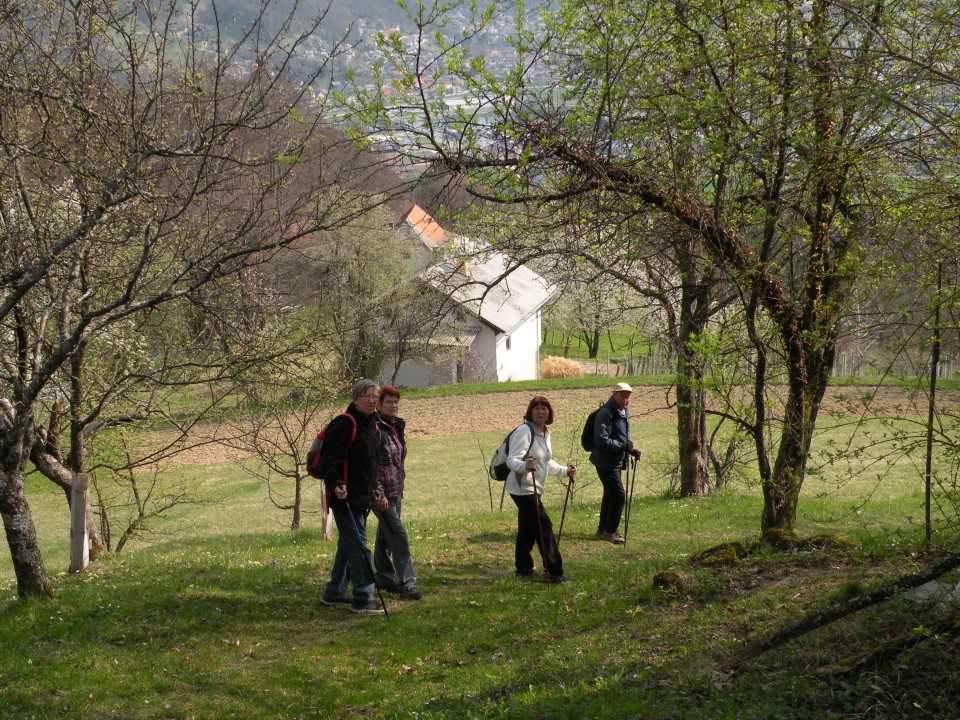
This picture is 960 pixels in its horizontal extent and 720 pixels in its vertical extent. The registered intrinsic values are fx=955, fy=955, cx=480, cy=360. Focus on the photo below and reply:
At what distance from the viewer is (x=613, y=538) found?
484 inches

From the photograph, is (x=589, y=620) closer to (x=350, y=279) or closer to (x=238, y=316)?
(x=238, y=316)

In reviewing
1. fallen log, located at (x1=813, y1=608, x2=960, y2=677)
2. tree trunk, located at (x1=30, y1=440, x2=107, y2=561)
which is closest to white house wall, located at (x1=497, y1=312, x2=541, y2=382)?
tree trunk, located at (x1=30, y1=440, x2=107, y2=561)

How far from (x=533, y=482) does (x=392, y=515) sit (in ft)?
4.60

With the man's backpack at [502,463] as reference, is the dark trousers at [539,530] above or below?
below

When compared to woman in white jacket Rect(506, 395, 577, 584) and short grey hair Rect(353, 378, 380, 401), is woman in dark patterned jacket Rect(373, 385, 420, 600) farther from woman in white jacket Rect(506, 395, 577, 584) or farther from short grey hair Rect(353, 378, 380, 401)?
woman in white jacket Rect(506, 395, 577, 584)

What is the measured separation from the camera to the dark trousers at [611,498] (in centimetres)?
1191

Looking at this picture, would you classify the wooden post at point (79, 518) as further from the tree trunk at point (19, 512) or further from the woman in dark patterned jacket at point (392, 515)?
the woman in dark patterned jacket at point (392, 515)

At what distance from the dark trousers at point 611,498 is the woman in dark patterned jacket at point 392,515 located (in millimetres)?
3329

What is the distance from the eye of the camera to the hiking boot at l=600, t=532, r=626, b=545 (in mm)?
12242

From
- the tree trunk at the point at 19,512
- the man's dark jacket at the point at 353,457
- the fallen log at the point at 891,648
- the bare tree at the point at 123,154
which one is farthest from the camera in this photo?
the man's dark jacket at the point at 353,457

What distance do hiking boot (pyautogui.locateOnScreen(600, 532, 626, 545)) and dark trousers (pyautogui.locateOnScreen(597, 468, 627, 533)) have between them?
0.17ft

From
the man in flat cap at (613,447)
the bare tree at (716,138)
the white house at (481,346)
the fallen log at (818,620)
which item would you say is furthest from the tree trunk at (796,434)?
the white house at (481,346)

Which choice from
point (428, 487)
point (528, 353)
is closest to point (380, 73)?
point (428, 487)

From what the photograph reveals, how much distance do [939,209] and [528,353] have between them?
155 feet
